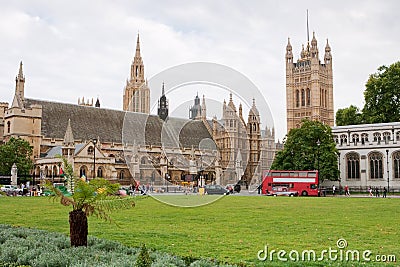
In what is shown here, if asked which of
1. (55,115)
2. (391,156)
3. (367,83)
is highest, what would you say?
(367,83)

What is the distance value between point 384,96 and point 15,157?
52302 mm

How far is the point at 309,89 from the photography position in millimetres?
119938

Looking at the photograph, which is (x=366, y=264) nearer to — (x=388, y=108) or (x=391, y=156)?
(x=391, y=156)

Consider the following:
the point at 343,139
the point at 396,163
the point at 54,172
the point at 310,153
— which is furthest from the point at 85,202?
the point at 343,139

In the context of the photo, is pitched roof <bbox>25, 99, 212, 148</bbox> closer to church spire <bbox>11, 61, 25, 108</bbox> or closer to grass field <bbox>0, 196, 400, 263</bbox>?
church spire <bbox>11, 61, 25, 108</bbox>

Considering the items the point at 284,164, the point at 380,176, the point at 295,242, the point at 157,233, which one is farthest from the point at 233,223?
the point at 380,176

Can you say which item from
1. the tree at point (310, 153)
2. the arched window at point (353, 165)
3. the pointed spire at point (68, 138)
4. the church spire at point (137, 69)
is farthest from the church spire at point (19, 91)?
the arched window at point (353, 165)

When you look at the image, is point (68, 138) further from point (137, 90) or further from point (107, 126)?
point (137, 90)

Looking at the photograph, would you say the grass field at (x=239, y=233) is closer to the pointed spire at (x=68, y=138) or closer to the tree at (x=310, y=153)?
the tree at (x=310, y=153)

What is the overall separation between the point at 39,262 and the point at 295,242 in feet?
22.3

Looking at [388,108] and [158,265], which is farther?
[388,108]

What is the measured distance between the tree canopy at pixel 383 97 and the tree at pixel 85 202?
65078mm

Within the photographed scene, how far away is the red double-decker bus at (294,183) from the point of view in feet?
176

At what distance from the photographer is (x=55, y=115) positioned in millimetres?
75188
